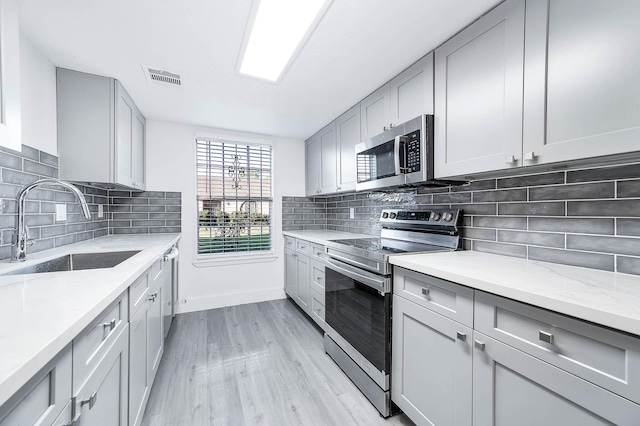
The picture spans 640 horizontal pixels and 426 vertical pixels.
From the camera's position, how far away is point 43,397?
1.92ft

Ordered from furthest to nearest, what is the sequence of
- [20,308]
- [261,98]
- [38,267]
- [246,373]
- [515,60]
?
1. [261,98]
2. [246,373]
3. [38,267]
4. [515,60]
5. [20,308]

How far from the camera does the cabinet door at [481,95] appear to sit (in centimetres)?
121

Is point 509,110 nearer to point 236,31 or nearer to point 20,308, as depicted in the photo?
point 236,31

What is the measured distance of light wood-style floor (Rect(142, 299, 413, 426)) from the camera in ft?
5.04

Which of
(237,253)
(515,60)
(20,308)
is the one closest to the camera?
(20,308)

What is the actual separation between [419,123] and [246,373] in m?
2.11

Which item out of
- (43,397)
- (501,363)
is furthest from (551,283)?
(43,397)

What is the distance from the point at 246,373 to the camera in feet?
6.34

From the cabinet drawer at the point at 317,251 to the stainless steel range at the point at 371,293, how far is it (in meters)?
0.19

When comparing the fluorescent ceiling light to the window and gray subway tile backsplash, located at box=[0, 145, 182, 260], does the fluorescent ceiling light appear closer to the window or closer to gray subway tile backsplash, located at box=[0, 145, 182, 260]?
gray subway tile backsplash, located at box=[0, 145, 182, 260]

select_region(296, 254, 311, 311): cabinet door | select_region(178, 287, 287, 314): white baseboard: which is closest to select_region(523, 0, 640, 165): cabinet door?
select_region(296, 254, 311, 311): cabinet door

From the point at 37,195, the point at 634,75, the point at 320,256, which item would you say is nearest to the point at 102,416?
the point at 37,195

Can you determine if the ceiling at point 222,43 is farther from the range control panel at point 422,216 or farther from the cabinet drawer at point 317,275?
the cabinet drawer at point 317,275

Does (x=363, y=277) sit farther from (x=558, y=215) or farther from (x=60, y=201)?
(x=60, y=201)
